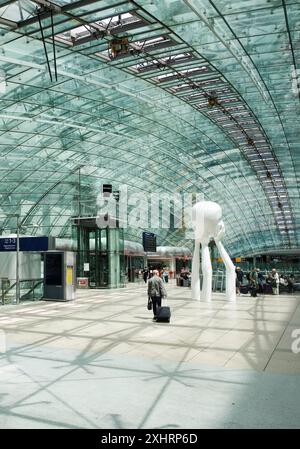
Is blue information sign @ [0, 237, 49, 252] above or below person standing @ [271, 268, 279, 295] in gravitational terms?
above

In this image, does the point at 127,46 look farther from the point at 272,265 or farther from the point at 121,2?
the point at 272,265

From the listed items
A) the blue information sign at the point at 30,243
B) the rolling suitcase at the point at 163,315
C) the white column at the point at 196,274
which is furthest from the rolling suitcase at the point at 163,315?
the blue information sign at the point at 30,243

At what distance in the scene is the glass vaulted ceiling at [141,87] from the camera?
1872 cm

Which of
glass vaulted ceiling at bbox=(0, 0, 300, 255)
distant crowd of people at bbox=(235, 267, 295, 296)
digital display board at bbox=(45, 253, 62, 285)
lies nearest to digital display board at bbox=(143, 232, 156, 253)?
glass vaulted ceiling at bbox=(0, 0, 300, 255)

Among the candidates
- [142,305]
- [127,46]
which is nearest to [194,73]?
[127,46]

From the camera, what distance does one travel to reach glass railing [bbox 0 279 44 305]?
2144 cm

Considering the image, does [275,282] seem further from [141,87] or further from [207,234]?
[141,87]

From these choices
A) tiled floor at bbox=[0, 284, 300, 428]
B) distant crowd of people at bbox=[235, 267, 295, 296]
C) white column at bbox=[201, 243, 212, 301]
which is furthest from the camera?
distant crowd of people at bbox=[235, 267, 295, 296]

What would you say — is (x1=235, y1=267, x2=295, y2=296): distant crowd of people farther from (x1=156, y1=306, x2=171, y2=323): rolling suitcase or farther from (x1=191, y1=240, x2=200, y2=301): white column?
(x1=156, y1=306, x2=171, y2=323): rolling suitcase

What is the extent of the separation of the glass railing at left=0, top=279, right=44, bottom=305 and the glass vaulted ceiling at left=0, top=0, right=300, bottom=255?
1014cm

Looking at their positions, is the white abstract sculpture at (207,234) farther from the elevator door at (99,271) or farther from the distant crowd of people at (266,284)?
the elevator door at (99,271)

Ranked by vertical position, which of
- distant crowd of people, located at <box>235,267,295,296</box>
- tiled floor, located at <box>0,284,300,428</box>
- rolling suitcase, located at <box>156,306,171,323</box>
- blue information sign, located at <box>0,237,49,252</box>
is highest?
blue information sign, located at <box>0,237,49,252</box>

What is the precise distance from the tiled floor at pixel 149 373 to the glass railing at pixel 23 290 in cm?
660

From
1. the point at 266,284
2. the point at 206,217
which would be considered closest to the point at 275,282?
the point at 266,284
